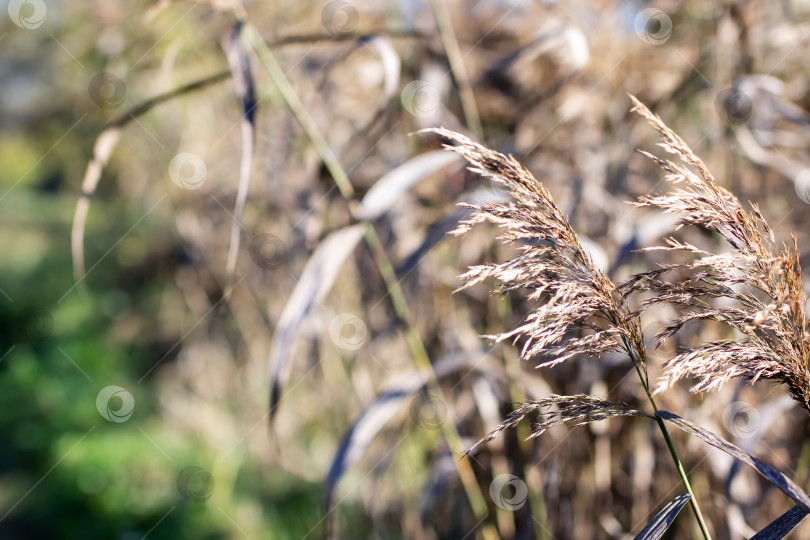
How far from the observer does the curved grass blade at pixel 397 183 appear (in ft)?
2.82

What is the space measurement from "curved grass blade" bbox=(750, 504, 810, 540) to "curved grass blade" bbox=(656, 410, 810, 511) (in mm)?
14

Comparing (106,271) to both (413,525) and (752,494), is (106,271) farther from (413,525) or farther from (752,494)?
(752,494)

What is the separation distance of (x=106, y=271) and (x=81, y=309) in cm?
29

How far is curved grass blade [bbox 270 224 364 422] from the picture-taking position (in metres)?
0.77

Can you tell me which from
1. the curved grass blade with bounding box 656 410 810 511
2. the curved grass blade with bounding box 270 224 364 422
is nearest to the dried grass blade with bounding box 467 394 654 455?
the curved grass blade with bounding box 656 410 810 511

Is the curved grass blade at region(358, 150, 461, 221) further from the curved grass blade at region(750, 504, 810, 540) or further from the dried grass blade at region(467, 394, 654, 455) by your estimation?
the curved grass blade at region(750, 504, 810, 540)

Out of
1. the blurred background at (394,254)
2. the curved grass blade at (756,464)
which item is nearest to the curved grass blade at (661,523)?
the curved grass blade at (756,464)

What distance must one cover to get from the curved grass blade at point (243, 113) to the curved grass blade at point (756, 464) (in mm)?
501

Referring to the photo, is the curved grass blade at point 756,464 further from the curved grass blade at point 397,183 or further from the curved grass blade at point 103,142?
the curved grass blade at point 103,142

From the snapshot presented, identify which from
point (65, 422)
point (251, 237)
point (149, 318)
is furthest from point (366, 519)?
point (149, 318)

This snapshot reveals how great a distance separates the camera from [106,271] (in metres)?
4.16

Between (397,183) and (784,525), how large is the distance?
598 millimetres

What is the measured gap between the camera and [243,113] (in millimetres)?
744

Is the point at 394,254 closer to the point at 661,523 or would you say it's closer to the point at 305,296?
the point at 305,296
